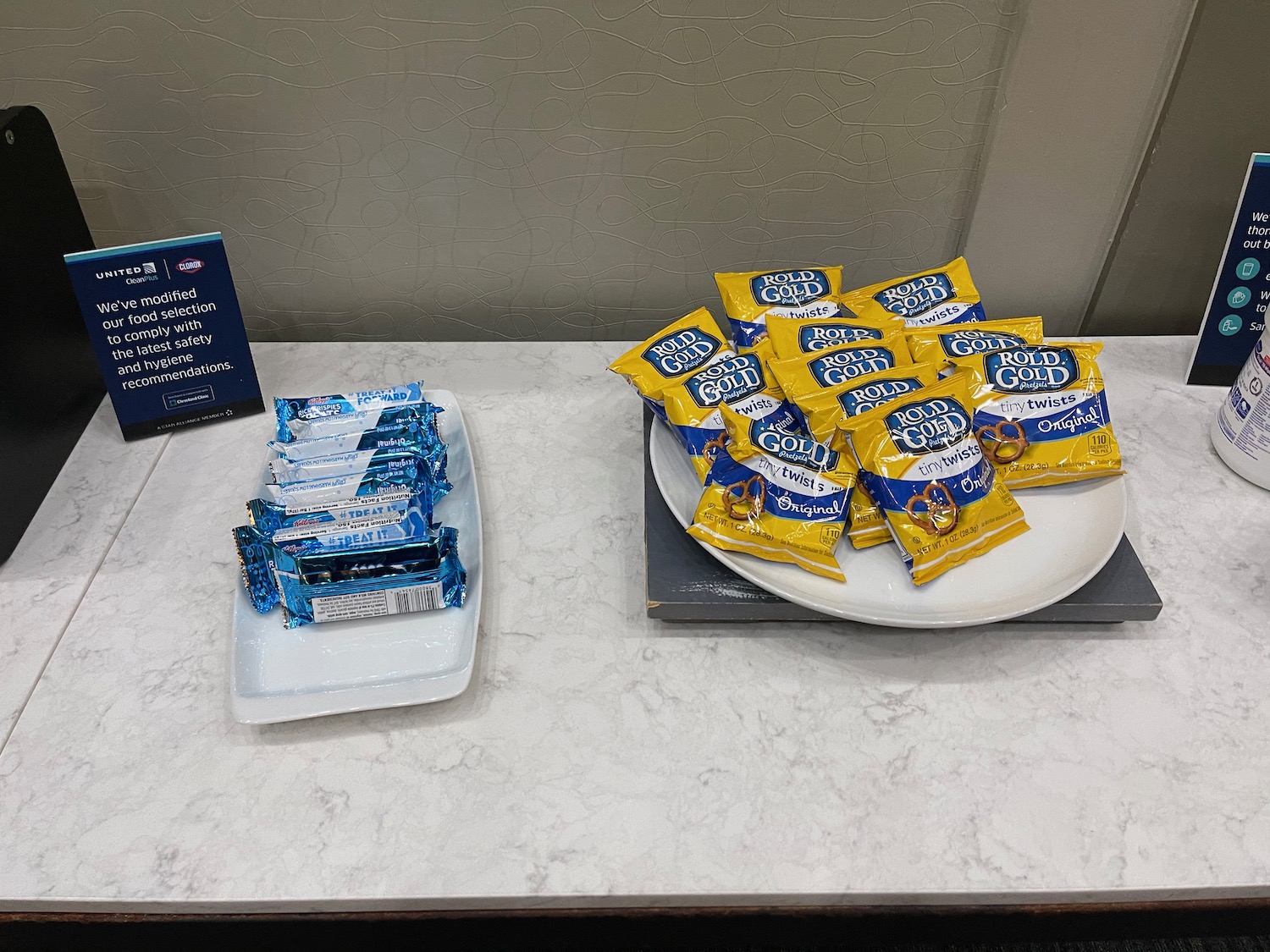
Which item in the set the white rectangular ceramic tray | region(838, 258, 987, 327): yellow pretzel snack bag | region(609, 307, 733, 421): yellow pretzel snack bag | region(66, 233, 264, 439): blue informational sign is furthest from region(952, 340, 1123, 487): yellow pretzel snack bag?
region(66, 233, 264, 439): blue informational sign

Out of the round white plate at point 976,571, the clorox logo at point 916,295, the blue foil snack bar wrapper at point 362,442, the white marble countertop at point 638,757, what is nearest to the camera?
the white marble countertop at point 638,757

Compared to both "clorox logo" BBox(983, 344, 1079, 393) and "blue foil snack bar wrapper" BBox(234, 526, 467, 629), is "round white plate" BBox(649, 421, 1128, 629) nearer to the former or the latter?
"clorox logo" BBox(983, 344, 1079, 393)

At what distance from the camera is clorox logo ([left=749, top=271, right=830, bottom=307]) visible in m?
0.89

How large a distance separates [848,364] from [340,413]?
46 cm

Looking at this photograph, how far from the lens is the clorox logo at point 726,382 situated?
0.79 metres

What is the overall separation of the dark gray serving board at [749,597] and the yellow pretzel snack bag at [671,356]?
0.15 m

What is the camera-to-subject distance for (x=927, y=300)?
90 cm

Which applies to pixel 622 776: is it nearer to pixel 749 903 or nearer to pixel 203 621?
pixel 749 903

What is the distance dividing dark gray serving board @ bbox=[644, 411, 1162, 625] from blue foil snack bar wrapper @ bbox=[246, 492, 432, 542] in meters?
0.20

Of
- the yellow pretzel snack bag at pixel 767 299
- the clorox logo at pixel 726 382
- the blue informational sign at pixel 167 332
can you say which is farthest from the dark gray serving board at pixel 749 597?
the blue informational sign at pixel 167 332

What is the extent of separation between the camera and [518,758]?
65cm

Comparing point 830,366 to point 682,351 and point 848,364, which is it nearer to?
point 848,364

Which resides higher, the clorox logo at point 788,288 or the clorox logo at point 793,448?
the clorox logo at point 788,288

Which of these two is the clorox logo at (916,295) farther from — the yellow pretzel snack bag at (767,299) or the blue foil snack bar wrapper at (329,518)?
the blue foil snack bar wrapper at (329,518)
